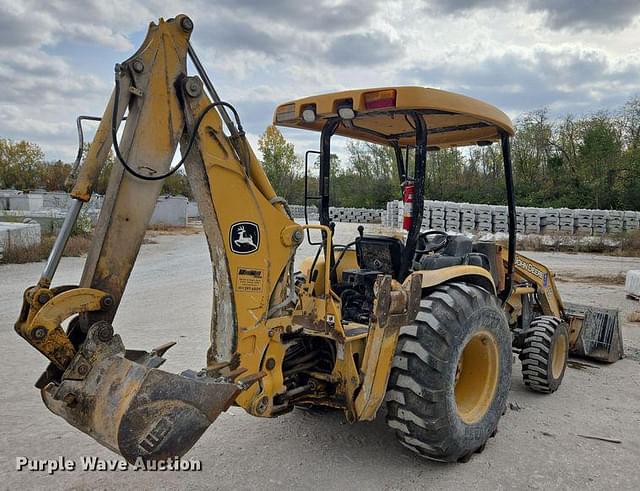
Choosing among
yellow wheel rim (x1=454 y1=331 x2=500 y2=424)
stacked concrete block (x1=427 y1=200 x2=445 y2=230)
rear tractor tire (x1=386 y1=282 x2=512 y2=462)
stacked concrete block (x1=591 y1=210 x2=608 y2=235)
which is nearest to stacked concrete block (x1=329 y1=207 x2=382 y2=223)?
stacked concrete block (x1=427 y1=200 x2=445 y2=230)

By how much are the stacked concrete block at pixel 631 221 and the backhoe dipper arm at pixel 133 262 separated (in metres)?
21.5

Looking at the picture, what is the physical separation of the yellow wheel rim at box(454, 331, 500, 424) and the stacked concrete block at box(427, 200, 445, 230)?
17988 mm

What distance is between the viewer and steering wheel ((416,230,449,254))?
452 centimetres

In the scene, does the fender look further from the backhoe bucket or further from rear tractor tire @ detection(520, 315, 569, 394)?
the backhoe bucket

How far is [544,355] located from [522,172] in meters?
32.2

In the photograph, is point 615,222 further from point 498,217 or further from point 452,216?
point 452,216

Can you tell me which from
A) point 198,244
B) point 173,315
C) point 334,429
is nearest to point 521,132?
point 198,244

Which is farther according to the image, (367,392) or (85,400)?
(367,392)

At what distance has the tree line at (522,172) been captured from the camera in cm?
2917

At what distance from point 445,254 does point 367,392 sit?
1.78 metres

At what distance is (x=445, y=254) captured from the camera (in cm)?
463

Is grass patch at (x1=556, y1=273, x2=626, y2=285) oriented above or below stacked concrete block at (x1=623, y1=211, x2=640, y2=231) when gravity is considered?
below

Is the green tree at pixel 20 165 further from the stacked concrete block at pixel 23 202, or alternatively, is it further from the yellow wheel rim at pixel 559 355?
the yellow wheel rim at pixel 559 355

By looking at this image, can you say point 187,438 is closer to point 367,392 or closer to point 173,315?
point 367,392
